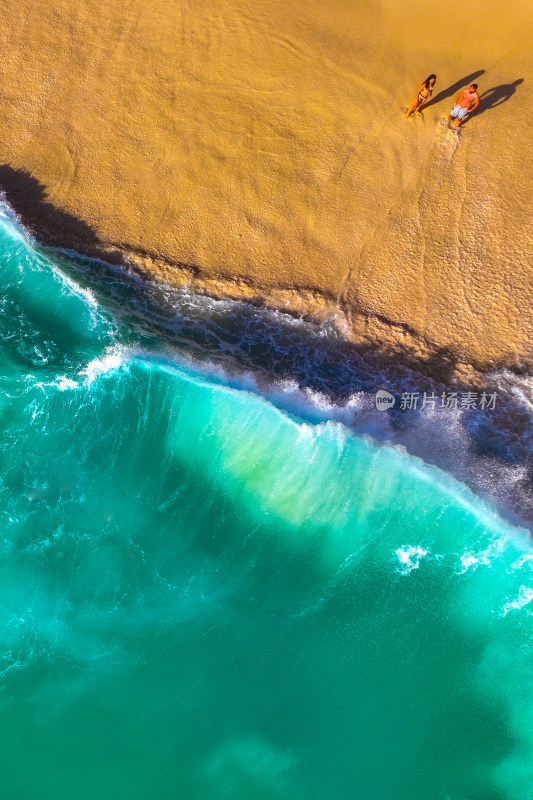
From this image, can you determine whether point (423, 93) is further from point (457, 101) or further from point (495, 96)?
point (495, 96)

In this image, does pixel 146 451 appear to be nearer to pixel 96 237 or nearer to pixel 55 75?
pixel 96 237

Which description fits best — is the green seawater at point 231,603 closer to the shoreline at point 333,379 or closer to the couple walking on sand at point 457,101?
the shoreline at point 333,379

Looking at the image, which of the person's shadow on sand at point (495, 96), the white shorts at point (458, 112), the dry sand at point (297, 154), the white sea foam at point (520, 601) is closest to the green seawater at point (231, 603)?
the white sea foam at point (520, 601)

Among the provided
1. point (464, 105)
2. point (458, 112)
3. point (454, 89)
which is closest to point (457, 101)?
point (458, 112)

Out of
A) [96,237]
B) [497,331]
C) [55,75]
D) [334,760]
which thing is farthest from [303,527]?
[55,75]

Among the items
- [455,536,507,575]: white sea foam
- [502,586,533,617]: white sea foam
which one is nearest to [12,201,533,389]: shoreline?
[455,536,507,575]: white sea foam

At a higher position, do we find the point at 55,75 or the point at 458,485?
the point at 55,75
